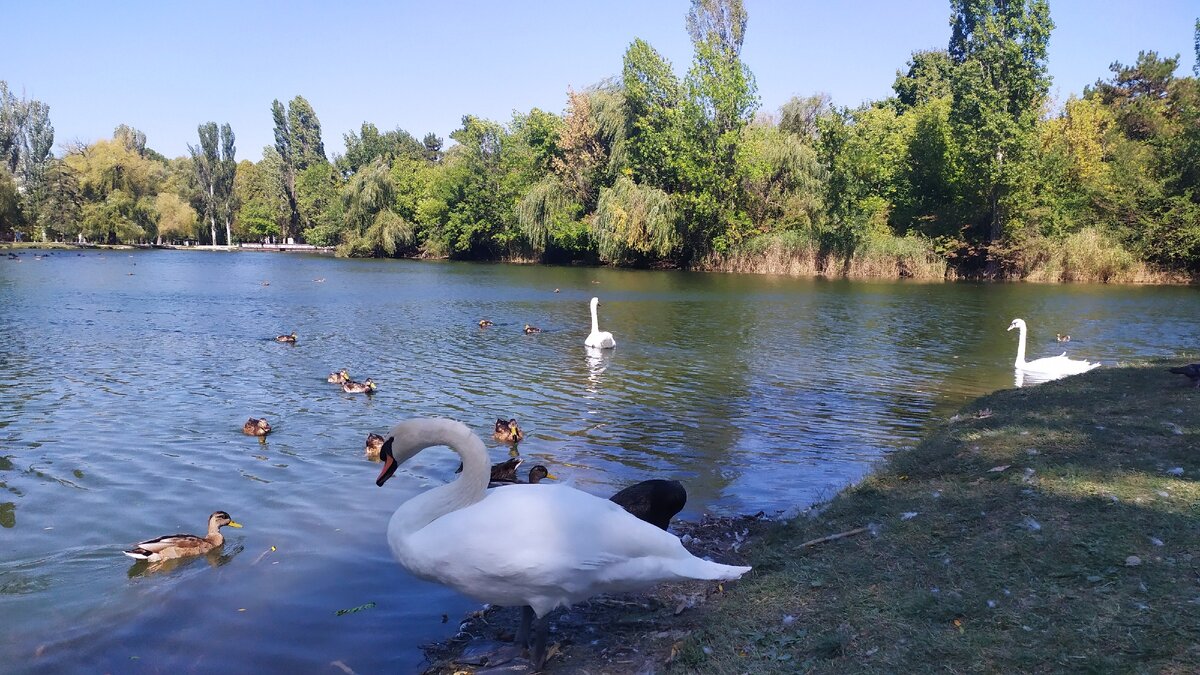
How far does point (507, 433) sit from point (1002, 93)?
5078 cm

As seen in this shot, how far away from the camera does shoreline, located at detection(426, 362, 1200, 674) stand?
13.2 ft

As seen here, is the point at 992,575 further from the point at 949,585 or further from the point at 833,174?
the point at 833,174

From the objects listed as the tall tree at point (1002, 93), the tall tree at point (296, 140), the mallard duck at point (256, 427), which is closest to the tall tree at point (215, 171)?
the tall tree at point (296, 140)

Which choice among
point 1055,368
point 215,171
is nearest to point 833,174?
point 1055,368

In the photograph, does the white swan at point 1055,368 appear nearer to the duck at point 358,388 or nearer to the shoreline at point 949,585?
the shoreline at point 949,585

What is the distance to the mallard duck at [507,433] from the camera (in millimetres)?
11836

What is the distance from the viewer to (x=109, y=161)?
94188 millimetres

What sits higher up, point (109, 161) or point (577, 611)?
point (109, 161)

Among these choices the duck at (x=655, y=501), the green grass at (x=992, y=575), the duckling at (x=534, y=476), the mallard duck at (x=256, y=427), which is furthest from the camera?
the mallard duck at (x=256, y=427)

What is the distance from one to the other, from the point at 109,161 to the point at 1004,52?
306ft

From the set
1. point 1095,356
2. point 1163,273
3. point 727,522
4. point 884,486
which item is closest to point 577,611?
point 727,522

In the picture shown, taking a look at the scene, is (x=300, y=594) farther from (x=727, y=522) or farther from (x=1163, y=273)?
(x=1163, y=273)

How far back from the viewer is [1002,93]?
5141 cm

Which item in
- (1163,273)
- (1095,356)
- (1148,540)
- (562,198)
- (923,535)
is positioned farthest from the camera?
(562,198)
